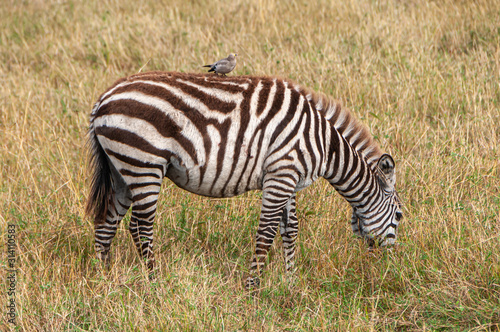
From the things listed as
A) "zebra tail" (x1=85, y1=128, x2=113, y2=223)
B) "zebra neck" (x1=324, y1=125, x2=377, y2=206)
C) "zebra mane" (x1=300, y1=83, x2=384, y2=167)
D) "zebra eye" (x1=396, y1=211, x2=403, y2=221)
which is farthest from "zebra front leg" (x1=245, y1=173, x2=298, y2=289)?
"zebra tail" (x1=85, y1=128, x2=113, y2=223)

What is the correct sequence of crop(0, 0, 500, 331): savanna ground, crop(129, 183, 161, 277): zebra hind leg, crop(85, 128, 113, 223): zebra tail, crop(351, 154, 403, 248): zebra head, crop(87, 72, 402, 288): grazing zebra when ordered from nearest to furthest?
crop(0, 0, 500, 331): savanna ground, crop(87, 72, 402, 288): grazing zebra, crop(129, 183, 161, 277): zebra hind leg, crop(85, 128, 113, 223): zebra tail, crop(351, 154, 403, 248): zebra head

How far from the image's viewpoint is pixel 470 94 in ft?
24.9

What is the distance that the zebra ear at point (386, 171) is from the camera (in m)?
5.06

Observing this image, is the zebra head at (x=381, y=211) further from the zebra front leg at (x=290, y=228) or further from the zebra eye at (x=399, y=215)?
the zebra front leg at (x=290, y=228)

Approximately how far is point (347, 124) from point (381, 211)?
89 cm

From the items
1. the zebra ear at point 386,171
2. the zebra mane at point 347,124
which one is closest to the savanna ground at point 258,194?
the zebra ear at point 386,171

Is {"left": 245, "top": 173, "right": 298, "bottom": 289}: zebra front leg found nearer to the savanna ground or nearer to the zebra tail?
the savanna ground

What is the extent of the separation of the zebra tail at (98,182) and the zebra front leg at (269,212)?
4.51 ft

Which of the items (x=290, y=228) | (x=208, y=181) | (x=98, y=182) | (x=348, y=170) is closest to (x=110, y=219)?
(x=98, y=182)

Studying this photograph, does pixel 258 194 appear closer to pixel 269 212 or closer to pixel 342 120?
pixel 269 212

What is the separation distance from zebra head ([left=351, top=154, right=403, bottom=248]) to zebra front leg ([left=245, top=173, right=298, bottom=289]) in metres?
0.83

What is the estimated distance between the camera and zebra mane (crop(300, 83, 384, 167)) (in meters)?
5.11

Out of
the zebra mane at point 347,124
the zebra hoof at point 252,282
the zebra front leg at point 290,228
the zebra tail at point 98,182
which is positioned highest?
the zebra mane at point 347,124

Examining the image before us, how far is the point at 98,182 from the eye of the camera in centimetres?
480
